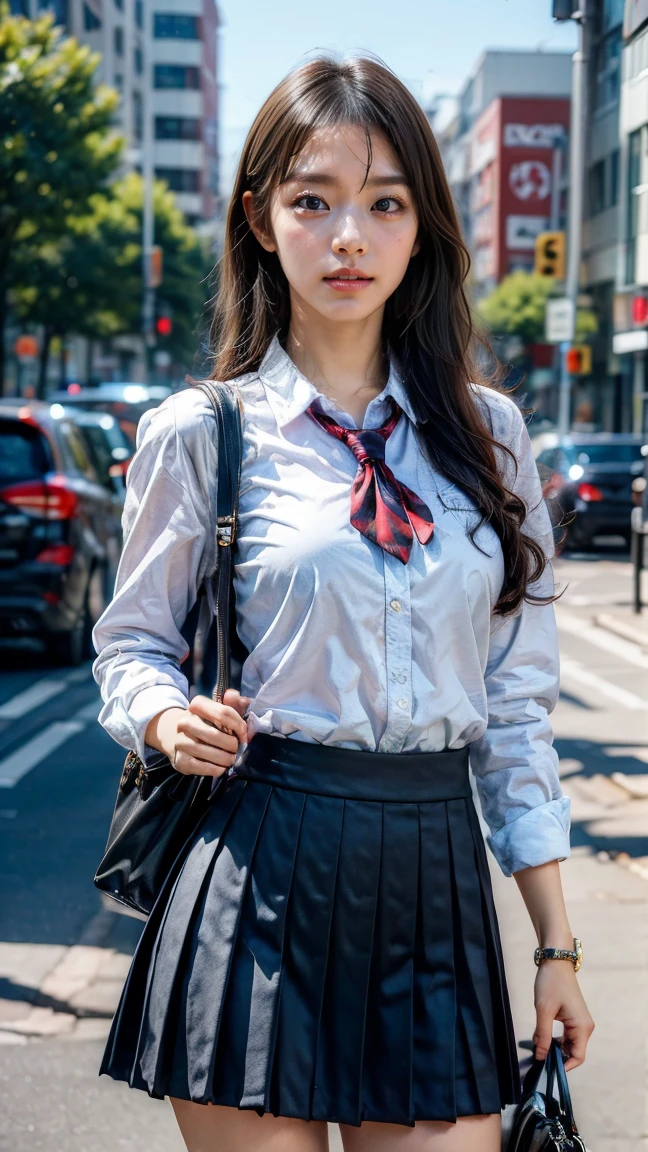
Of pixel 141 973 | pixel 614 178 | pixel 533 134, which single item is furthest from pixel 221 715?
pixel 533 134

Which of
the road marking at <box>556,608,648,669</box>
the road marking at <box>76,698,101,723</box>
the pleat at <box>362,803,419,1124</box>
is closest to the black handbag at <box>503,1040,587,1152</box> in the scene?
the pleat at <box>362,803,419,1124</box>

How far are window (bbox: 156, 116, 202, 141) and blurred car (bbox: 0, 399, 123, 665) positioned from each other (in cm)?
6573

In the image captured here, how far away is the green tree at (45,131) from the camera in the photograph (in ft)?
74.7

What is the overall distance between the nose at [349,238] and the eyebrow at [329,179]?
0.05 m

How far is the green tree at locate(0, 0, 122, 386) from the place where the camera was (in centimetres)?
2278

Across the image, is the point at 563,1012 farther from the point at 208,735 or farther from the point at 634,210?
the point at 634,210

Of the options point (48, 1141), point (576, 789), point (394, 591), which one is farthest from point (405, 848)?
point (576, 789)

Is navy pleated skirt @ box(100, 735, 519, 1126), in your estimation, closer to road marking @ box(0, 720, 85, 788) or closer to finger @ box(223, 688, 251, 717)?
finger @ box(223, 688, 251, 717)

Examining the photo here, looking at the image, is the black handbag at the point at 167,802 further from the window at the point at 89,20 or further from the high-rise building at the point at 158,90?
the window at the point at 89,20

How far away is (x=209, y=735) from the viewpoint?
1.73 m

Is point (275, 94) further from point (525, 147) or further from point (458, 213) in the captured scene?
point (525, 147)

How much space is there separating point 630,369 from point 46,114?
17.0 metres

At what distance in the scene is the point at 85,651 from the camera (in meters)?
10.6

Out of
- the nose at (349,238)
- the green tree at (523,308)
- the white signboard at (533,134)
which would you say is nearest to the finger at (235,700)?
the nose at (349,238)
